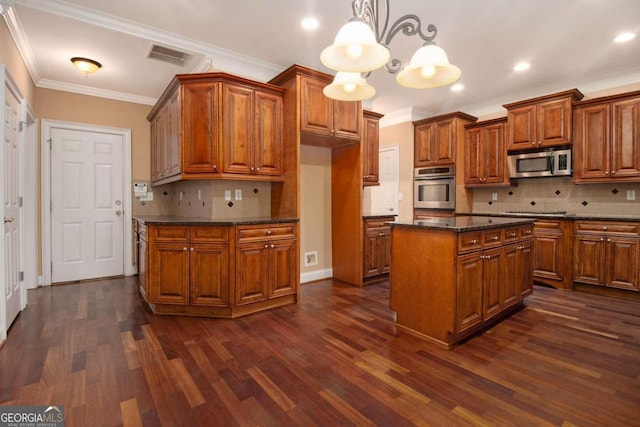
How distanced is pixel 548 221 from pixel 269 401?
4138mm

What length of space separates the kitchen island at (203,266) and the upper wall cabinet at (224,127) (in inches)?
23.5

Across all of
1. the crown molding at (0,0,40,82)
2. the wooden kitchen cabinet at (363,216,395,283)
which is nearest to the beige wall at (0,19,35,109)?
the crown molding at (0,0,40,82)

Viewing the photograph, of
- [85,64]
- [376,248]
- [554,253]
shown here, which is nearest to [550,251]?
[554,253]

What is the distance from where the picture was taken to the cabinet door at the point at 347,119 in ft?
12.4

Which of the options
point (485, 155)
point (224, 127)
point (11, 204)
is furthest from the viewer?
point (485, 155)

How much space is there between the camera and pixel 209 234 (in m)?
3.03

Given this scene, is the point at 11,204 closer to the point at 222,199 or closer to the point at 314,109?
the point at 222,199

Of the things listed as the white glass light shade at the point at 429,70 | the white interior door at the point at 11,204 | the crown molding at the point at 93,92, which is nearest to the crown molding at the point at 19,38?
the crown molding at the point at 93,92

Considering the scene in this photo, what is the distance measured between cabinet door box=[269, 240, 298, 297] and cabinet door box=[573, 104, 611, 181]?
3.93 m

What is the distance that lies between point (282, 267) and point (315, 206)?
1.27m

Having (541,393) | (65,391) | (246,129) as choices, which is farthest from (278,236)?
(541,393)

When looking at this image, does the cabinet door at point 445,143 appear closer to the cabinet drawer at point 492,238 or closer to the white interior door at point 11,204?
the cabinet drawer at point 492,238

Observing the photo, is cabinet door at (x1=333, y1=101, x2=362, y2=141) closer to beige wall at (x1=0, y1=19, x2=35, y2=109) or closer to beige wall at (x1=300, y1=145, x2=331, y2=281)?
beige wall at (x1=300, y1=145, x2=331, y2=281)

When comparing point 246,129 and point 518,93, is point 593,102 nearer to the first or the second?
point 518,93
